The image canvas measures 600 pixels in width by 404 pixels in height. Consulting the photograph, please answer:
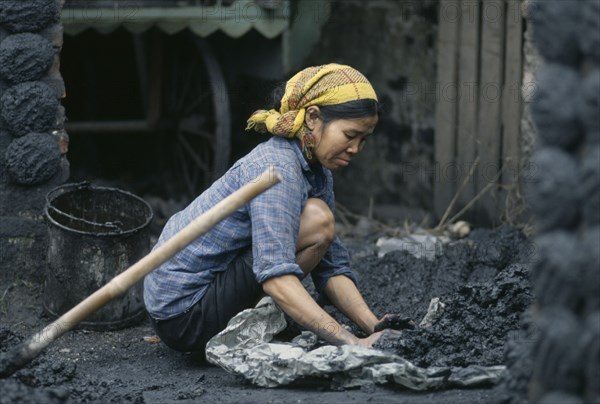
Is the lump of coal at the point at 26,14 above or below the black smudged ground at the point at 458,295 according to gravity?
above

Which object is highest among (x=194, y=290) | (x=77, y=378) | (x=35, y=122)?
(x=35, y=122)

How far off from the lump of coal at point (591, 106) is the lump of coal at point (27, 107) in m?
3.19

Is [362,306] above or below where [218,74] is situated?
below

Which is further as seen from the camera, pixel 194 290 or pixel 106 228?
pixel 106 228

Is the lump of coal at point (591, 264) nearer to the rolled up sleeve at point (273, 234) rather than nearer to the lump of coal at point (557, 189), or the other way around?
the lump of coal at point (557, 189)

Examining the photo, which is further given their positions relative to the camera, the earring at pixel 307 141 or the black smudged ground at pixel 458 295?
the earring at pixel 307 141

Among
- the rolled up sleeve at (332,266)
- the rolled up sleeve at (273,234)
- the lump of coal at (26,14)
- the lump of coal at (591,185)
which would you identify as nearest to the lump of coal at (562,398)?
the lump of coal at (591,185)

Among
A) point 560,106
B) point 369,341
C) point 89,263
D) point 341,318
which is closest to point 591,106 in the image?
point 560,106

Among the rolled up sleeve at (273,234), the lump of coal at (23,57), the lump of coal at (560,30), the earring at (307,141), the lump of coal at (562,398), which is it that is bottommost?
the lump of coal at (562,398)

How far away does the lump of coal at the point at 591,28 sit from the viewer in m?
3.03

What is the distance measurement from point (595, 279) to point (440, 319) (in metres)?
1.61

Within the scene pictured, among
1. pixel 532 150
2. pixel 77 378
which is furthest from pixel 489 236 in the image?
pixel 77 378

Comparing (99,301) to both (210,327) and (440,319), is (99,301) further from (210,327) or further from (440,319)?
(440,319)

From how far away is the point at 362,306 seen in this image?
15.6ft
